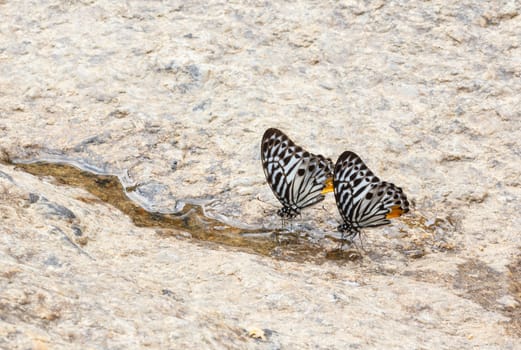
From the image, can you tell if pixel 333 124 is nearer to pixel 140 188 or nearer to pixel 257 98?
pixel 257 98

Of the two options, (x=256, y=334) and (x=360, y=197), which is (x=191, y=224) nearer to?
(x=360, y=197)

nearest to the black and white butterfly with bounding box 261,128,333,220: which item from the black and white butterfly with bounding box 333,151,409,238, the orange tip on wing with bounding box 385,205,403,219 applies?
the black and white butterfly with bounding box 333,151,409,238

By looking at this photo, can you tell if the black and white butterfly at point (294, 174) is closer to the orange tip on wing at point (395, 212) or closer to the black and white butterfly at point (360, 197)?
the black and white butterfly at point (360, 197)

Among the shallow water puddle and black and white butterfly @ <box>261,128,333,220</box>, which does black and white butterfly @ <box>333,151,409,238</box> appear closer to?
black and white butterfly @ <box>261,128,333,220</box>

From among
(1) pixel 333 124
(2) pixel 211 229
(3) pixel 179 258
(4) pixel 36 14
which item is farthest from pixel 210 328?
(4) pixel 36 14

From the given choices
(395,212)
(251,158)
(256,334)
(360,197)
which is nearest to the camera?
(256,334)

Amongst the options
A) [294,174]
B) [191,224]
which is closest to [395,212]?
[294,174]

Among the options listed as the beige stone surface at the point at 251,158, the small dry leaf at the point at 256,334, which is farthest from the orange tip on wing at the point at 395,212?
the small dry leaf at the point at 256,334
